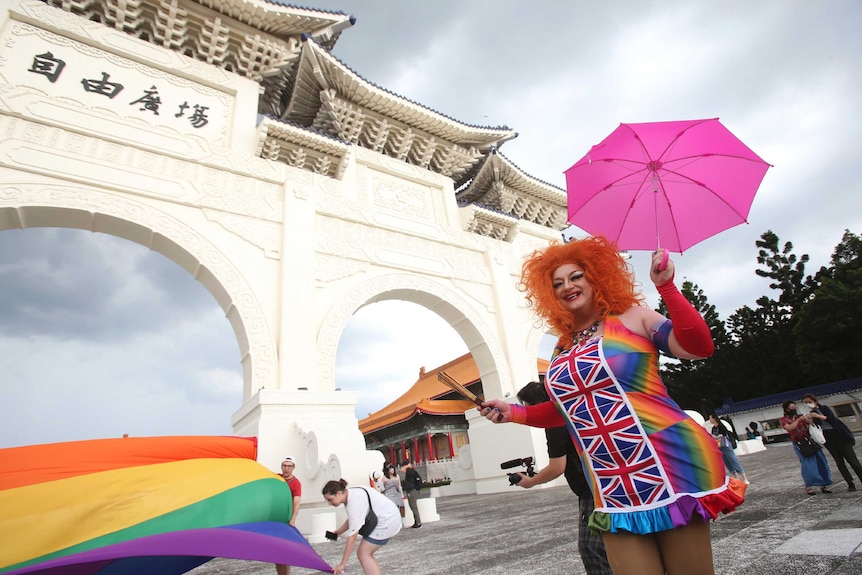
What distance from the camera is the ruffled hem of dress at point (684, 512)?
39.4 inches

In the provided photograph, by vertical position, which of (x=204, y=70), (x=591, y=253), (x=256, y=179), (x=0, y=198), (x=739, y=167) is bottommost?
(x=591, y=253)

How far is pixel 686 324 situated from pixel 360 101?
382 inches

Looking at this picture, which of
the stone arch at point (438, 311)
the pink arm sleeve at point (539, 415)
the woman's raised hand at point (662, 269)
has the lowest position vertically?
the pink arm sleeve at point (539, 415)

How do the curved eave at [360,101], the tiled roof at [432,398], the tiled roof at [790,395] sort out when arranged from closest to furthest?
the curved eave at [360,101] → the tiled roof at [432,398] → the tiled roof at [790,395]

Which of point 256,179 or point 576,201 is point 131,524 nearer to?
point 576,201

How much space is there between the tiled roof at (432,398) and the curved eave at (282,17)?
9.69 metres

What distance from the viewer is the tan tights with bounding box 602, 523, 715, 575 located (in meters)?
1.01

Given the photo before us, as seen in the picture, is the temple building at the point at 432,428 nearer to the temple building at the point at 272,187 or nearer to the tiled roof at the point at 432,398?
the tiled roof at the point at 432,398

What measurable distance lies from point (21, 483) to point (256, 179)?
7460 millimetres

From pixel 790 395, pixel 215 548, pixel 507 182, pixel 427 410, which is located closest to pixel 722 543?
pixel 215 548

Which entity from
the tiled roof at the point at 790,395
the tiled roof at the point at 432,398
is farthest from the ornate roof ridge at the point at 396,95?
the tiled roof at the point at 790,395

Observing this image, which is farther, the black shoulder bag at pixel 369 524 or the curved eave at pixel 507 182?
the curved eave at pixel 507 182

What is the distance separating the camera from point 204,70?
8.03 m

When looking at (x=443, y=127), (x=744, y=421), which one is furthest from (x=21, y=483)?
(x=744, y=421)
